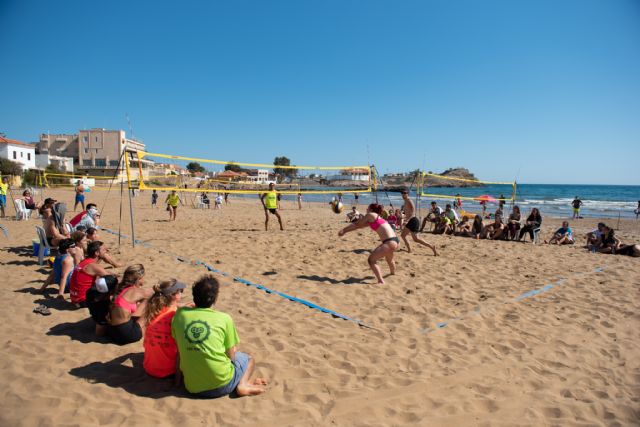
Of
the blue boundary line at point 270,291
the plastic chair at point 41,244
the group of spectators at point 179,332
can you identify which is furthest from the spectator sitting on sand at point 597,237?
the plastic chair at point 41,244

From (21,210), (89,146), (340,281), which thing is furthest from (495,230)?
(89,146)

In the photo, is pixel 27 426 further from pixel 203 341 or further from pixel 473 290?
pixel 473 290

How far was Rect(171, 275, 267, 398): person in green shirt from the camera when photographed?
92.7 inches

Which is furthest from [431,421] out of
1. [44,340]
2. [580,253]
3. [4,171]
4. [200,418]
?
[4,171]

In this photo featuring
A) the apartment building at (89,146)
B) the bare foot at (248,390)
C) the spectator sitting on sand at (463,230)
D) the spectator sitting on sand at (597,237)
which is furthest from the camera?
the apartment building at (89,146)

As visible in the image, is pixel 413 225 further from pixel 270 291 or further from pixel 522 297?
pixel 270 291

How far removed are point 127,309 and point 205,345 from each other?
1302 millimetres

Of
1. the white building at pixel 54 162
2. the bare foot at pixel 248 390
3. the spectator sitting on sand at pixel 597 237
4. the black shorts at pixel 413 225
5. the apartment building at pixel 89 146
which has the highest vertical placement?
the apartment building at pixel 89 146

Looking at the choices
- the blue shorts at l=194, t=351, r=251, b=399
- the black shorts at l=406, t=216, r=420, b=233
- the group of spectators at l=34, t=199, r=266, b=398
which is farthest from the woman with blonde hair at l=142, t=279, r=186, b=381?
the black shorts at l=406, t=216, r=420, b=233

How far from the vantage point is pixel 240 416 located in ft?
7.57

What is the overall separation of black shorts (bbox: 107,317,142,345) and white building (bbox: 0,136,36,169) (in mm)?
42009

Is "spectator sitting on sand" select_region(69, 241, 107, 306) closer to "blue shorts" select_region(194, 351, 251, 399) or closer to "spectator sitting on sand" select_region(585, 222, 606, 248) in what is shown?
"blue shorts" select_region(194, 351, 251, 399)

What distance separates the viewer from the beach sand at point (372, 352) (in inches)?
93.1

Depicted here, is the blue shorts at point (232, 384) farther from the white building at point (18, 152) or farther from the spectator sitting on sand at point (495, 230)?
the white building at point (18, 152)
